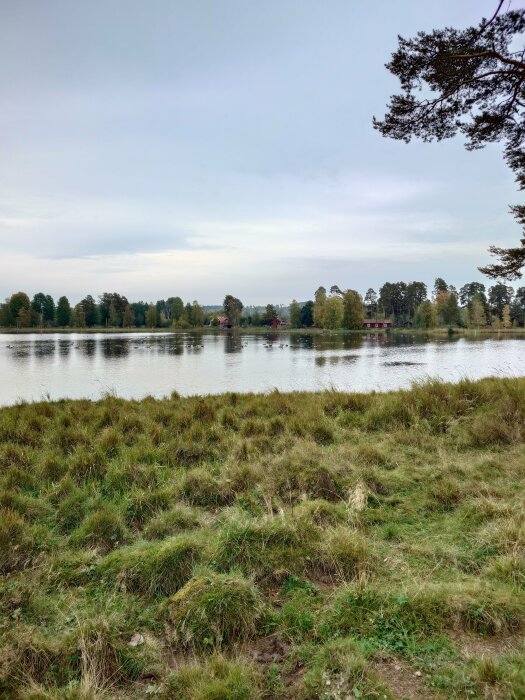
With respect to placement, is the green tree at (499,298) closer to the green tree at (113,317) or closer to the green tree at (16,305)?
the green tree at (113,317)

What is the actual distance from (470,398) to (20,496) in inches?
311

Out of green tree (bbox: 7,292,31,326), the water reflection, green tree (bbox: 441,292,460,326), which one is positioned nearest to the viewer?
the water reflection

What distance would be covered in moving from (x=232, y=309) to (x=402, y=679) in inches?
4841

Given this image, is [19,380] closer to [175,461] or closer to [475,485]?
[175,461]

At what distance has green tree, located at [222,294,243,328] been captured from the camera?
122694mm

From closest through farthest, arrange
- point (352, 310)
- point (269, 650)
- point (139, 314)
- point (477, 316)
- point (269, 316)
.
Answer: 1. point (269, 650)
2. point (477, 316)
3. point (352, 310)
4. point (269, 316)
5. point (139, 314)

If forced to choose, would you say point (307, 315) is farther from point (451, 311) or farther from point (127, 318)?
point (127, 318)

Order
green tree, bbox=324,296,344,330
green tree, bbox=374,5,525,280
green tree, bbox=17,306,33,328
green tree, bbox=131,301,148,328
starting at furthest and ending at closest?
green tree, bbox=131,301,148,328 → green tree, bbox=17,306,33,328 → green tree, bbox=324,296,344,330 → green tree, bbox=374,5,525,280

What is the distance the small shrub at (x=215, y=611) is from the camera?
2.85 m

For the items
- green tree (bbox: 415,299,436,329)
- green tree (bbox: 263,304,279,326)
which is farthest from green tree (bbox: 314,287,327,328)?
green tree (bbox: 415,299,436,329)

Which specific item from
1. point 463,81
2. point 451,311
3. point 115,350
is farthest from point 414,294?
point 463,81

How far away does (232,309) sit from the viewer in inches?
4889

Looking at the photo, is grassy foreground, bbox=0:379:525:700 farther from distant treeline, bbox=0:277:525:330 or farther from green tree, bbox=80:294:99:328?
green tree, bbox=80:294:99:328

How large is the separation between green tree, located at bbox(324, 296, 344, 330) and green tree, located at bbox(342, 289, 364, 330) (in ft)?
5.43
